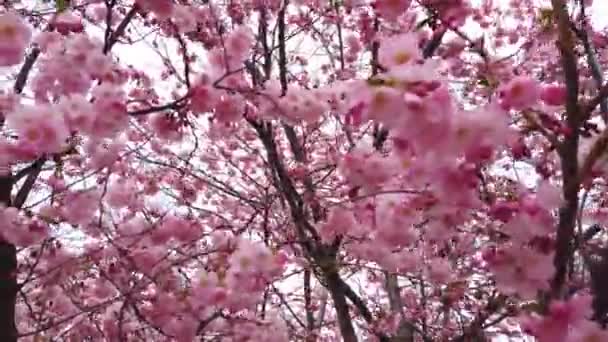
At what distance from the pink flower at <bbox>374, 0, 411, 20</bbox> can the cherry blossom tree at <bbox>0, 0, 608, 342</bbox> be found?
1 cm

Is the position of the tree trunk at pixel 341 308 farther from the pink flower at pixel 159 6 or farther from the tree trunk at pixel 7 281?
the pink flower at pixel 159 6

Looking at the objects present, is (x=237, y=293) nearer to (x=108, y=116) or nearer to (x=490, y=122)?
(x=108, y=116)

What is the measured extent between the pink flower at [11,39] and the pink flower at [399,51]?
195 cm

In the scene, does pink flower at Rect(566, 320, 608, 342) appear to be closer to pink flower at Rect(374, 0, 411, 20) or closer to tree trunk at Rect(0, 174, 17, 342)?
pink flower at Rect(374, 0, 411, 20)

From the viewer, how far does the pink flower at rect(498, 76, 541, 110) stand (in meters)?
2.12

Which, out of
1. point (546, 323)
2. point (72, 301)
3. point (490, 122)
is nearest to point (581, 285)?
point (546, 323)

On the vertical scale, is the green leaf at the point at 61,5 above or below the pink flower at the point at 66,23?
below

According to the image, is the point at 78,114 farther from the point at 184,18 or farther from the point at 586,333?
the point at 586,333

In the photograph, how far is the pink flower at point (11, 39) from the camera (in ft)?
11.2

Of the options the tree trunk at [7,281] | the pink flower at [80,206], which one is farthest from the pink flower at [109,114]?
the pink flower at [80,206]

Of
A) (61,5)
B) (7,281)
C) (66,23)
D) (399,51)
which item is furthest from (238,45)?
(399,51)

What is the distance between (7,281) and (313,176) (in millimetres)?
2593

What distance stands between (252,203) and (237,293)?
81.1 inches

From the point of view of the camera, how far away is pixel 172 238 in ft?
17.4
